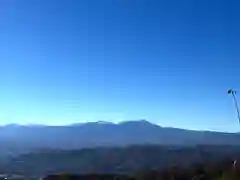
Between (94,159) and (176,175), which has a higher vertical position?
(94,159)

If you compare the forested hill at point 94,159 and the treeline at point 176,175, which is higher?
the forested hill at point 94,159

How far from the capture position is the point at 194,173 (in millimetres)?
60219

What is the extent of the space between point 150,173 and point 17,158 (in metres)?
68.6

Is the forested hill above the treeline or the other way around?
above

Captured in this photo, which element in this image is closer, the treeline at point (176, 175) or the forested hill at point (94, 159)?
the treeline at point (176, 175)

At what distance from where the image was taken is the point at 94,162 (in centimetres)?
11706

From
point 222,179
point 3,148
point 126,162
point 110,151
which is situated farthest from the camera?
point 3,148

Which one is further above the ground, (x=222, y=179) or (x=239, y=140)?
(x=239, y=140)

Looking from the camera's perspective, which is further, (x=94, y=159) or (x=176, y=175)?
(x=94, y=159)

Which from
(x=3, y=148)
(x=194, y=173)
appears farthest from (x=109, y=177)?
(x=3, y=148)

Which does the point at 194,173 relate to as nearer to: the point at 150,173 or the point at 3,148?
the point at 150,173

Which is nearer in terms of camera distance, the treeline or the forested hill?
the treeline

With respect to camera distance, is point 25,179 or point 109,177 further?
point 25,179

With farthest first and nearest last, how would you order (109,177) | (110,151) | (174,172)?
(110,151)
(109,177)
(174,172)
